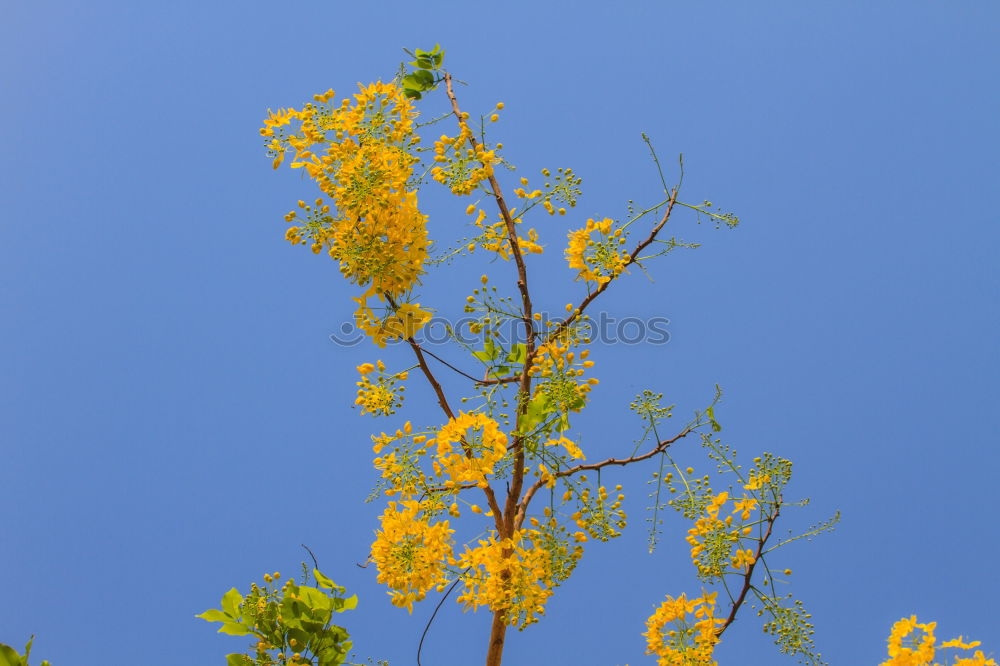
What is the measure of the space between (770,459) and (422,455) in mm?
810

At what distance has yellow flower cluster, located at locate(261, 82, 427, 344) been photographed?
220 cm

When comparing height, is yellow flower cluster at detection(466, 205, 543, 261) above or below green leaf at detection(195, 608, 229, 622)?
above

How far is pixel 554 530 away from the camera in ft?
6.88

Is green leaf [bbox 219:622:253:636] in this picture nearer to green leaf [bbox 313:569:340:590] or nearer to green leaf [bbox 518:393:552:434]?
green leaf [bbox 313:569:340:590]

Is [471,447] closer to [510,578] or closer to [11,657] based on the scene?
[510,578]

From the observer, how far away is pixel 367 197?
2.19m

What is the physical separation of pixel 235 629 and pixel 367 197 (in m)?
1.01

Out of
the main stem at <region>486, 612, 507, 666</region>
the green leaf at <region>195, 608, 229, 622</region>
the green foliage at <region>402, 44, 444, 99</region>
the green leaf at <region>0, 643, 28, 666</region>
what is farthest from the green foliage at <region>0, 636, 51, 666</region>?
the green foliage at <region>402, 44, 444, 99</region>

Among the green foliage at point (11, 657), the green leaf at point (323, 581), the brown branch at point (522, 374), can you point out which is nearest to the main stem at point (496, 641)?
the brown branch at point (522, 374)

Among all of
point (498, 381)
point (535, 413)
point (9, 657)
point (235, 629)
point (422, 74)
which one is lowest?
point (9, 657)

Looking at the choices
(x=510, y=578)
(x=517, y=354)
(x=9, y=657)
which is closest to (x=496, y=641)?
(x=510, y=578)

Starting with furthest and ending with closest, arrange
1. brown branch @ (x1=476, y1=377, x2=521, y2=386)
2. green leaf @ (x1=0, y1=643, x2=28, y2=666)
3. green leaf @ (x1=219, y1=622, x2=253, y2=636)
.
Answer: brown branch @ (x1=476, y1=377, x2=521, y2=386) → green leaf @ (x1=219, y1=622, x2=253, y2=636) → green leaf @ (x1=0, y1=643, x2=28, y2=666)

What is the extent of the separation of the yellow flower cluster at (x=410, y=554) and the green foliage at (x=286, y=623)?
0.14 metres

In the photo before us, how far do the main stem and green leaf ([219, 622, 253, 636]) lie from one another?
1.76 ft
